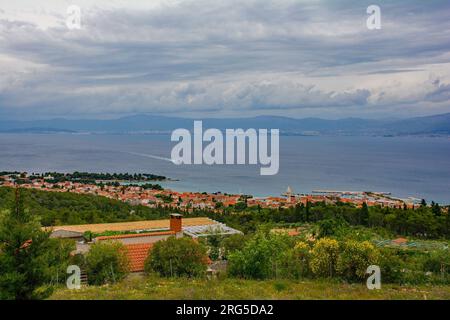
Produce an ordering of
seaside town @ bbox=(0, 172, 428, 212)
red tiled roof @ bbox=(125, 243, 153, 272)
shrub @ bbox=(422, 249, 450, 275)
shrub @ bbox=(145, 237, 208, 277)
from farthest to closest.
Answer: seaside town @ bbox=(0, 172, 428, 212), shrub @ bbox=(422, 249, 450, 275), red tiled roof @ bbox=(125, 243, 153, 272), shrub @ bbox=(145, 237, 208, 277)

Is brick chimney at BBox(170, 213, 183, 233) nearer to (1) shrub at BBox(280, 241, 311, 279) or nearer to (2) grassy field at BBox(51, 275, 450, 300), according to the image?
(1) shrub at BBox(280, 241, 311, 279)

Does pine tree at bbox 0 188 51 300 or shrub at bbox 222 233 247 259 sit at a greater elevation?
pine tree at bbox 0 188 51 300

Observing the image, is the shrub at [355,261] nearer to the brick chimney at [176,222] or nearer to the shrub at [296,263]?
the shrub at [296,263]

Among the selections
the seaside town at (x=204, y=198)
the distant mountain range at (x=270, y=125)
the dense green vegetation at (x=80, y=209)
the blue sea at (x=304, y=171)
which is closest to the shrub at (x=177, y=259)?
the dense green vegetation at (x=80, y=209)

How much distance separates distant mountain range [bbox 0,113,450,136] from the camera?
105 m

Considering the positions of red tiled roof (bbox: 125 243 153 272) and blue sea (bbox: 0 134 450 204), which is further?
blue sea (bbox: 0 134 450 204)

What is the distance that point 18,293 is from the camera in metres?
4.88

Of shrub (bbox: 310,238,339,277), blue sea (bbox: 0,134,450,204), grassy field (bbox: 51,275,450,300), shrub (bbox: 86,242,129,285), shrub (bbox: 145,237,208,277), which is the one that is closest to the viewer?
grassy field (bbox: 51,275,450,300)

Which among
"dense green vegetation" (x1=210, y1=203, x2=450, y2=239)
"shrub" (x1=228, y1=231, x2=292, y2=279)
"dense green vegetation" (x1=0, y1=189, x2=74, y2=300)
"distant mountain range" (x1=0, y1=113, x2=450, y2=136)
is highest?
"distant mountain range" (x1=0, y1=113, x2=450, y2=136)

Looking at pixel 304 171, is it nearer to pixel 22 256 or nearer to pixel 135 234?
pixel 135 234

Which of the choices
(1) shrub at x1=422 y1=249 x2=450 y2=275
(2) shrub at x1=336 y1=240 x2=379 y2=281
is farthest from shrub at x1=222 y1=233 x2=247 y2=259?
(1) shrub at x1=422 y1=249 x2=450 y2=275

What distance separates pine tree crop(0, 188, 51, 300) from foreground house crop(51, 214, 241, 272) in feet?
9.78

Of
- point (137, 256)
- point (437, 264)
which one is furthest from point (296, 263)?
point (437, 264)

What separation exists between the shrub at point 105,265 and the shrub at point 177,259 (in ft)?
1.76
